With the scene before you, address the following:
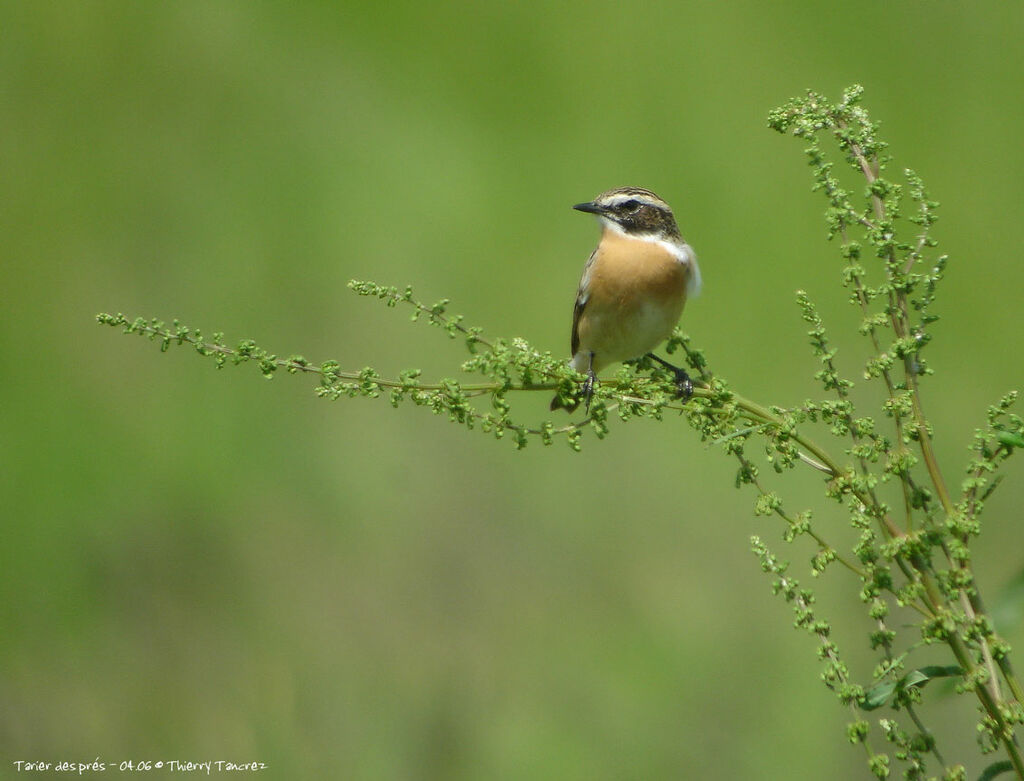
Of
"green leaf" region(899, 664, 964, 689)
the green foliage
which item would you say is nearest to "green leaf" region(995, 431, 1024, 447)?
the green foliage

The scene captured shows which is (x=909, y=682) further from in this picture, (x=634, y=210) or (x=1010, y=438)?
(x=634, y=210)

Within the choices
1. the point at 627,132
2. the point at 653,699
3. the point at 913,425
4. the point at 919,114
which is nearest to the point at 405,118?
the point at 627,132

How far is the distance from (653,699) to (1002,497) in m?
2.30

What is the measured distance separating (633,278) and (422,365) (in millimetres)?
1981

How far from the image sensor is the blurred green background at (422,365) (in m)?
3.74

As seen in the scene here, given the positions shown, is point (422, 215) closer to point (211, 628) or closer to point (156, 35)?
point (156, 35)

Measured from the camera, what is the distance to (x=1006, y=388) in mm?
5875

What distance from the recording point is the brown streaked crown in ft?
13.1

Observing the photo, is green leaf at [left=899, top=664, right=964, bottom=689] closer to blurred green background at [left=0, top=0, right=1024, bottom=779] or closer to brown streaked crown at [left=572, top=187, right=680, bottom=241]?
blurred green background at [left=0, top=0, right=1024, bottom=779]

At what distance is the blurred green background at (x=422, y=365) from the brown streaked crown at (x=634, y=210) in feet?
4.80

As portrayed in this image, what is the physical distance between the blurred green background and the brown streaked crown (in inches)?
57.6

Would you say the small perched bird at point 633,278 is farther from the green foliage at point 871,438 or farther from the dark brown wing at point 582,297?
the green foliage at point 871,438

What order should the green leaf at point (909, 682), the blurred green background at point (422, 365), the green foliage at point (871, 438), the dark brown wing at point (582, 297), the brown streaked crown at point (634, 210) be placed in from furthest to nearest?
the dark brown wing at point (582, 297) → the brown streaked crown at point (634, 210) → the blurred green background at point (422, 365) → the green leaf at point (909, 682) → the green foliage at point (871, 438)

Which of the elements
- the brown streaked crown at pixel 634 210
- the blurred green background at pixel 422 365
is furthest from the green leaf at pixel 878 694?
the brown streaked crown at pixel 634 210
